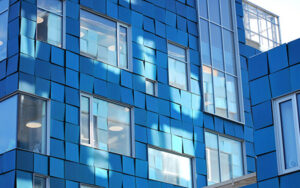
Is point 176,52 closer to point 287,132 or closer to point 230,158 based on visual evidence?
point 230,158

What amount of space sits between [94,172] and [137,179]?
243 centimetres

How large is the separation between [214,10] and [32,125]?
47.8 feet

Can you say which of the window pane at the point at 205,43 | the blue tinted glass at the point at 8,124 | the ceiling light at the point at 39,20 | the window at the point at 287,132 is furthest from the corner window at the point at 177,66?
the window at the point at 287,132

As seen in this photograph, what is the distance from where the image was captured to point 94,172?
2862cm

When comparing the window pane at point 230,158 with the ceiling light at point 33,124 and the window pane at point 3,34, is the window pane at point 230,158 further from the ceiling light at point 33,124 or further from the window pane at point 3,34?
the window pane at point 3,34

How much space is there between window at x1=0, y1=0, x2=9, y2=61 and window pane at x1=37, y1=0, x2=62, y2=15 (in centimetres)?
140

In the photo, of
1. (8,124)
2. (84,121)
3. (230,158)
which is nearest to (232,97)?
(230,158)

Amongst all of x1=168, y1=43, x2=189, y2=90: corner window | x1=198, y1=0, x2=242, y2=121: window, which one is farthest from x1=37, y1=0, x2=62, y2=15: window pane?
x1=198, y1=0, x2=242, y2=121: window

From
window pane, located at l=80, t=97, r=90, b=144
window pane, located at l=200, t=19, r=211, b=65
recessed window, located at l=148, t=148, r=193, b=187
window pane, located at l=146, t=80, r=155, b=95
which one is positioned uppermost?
window pane, located at l=200, t=19, r=211, b=65

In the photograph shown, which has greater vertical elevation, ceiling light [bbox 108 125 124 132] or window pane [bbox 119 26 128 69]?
window pane [bbox 119 26 128 69]

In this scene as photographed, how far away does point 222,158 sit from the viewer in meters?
34.7

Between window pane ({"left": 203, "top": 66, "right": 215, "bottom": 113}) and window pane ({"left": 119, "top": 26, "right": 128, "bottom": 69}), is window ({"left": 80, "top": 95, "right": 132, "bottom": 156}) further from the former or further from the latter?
window pane ({"left": 203, "top": 66, "right": 215, "bottom": 113})

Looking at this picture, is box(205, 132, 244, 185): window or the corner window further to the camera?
the corner window

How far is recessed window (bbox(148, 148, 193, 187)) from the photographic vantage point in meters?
31.4
